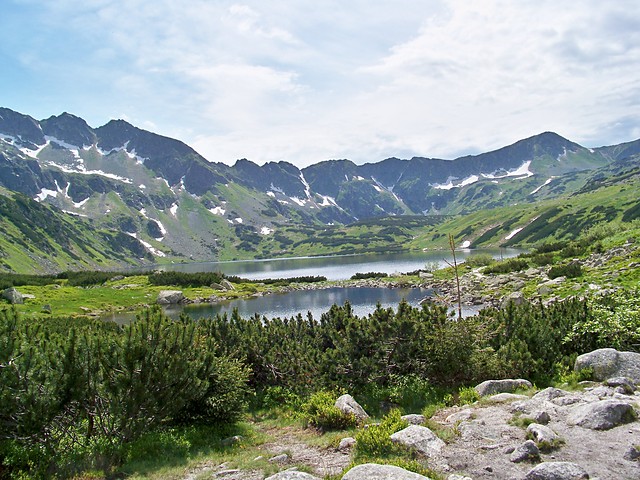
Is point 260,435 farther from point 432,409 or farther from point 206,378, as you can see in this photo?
point 432,409

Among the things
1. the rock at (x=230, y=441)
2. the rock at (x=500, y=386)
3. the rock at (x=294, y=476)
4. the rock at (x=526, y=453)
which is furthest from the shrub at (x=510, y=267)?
the rock at (x=294, y=476)

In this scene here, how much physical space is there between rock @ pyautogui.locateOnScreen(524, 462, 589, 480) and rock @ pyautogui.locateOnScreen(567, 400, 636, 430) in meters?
3.38

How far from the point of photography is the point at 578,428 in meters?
12.0

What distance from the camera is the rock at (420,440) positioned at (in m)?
11.6

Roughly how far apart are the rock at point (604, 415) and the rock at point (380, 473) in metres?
6.11

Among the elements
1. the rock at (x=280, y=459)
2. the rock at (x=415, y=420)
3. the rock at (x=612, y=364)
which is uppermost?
the rock at (x=612, y=364)

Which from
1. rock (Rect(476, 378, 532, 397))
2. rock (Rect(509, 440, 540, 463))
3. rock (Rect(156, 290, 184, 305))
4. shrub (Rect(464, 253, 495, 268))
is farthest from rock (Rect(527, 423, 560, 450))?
shrub (Rect(464, 253, 495, 268))

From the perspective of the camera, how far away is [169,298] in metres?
99.6

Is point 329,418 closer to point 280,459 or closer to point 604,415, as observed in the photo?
point 280,459

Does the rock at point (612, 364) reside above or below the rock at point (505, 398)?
above

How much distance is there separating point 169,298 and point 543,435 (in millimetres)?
98351

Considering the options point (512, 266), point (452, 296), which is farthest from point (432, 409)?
point (512, 266)

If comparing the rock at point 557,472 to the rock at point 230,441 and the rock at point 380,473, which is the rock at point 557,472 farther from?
the rock at point 230,441

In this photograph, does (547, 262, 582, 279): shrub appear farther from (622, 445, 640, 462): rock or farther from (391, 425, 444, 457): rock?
(391, 425, 444, 457): rock
